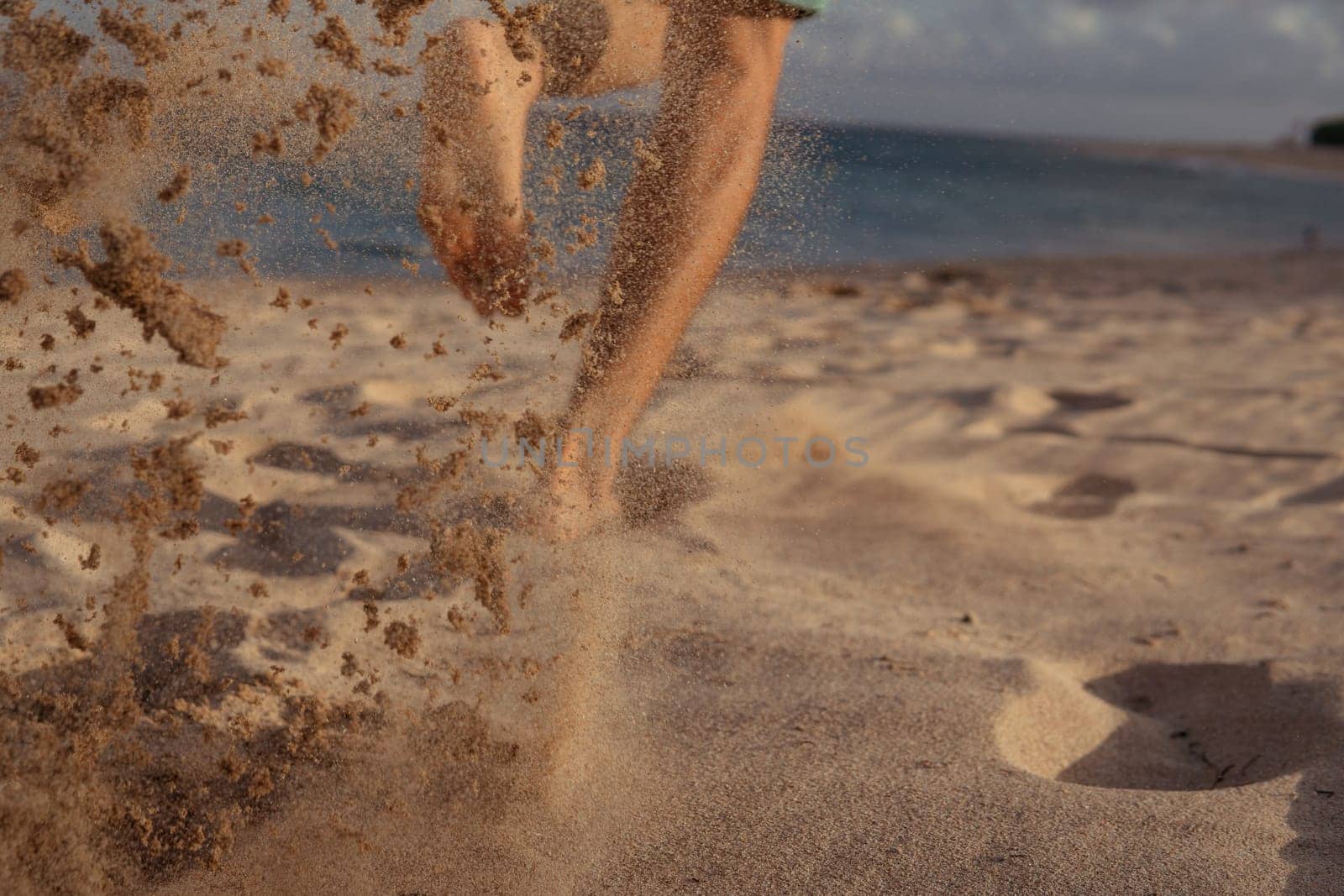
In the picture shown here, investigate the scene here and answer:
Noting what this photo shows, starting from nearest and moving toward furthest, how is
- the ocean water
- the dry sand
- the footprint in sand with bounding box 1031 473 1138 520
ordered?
the dry sand
the ocean water
the footprint in sand with bounding box 1031 473 1138 520

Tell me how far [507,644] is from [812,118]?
26.8 inches

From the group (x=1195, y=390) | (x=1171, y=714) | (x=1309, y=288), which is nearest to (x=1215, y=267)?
(x=1309, y=288)

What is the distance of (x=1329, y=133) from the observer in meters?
38.6

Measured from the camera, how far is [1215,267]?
8602 mm

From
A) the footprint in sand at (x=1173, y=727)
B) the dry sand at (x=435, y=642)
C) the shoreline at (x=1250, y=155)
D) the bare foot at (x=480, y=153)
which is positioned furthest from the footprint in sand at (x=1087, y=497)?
the shoreline at (x=1250, y=155)

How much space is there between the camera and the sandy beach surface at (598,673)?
992mm

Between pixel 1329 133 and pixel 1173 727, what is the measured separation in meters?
45.0

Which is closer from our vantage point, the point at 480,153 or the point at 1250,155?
the point at 480,153

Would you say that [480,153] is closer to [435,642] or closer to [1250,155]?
[435,642]

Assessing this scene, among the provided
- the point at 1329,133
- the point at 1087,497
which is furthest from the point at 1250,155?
the point at 1087,497

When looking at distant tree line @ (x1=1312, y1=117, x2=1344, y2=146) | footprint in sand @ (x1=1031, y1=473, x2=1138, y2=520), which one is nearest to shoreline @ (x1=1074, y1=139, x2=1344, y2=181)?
distant tree line @ (x1=1312, y1=117, x2=1344, y2=146)

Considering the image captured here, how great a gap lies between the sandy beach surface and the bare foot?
89 millimetres

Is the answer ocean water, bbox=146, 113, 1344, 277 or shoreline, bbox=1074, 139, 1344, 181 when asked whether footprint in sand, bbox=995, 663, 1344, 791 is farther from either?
shoreline, bbox=1074, 139, 1344, 181

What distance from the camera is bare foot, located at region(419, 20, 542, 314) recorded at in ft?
3.60
